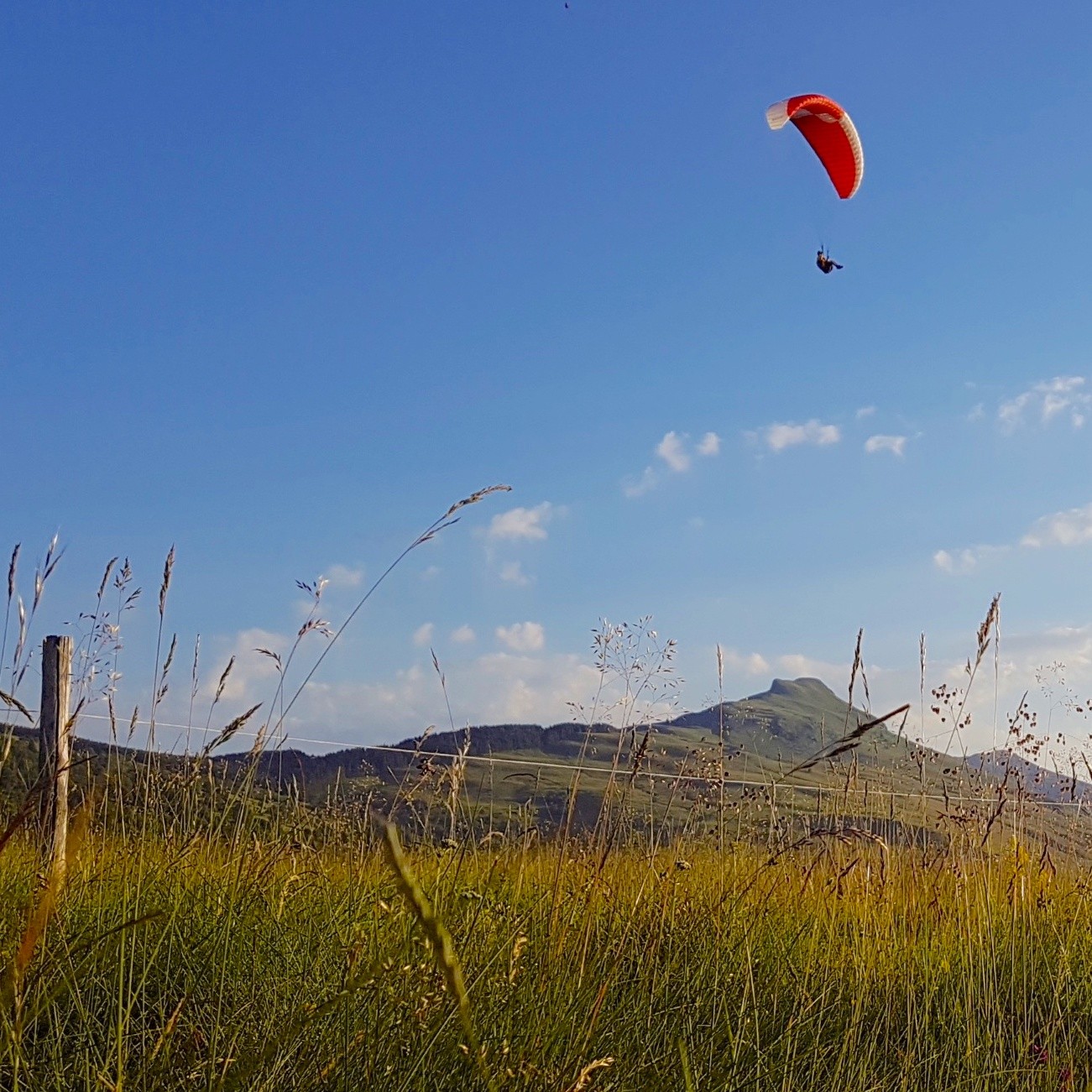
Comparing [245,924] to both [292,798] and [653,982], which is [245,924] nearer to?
[653,982]

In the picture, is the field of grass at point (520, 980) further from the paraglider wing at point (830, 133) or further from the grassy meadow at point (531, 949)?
the paraglider wing at point (830, 133)

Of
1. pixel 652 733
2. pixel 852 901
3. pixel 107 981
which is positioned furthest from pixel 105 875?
pixel 852 901

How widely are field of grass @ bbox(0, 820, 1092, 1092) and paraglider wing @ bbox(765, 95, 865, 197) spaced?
1191 centimetres

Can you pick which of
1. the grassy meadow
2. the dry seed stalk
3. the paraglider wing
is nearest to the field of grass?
the grassy meadow

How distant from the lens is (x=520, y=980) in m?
2.38

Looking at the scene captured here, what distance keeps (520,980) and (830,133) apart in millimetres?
14786

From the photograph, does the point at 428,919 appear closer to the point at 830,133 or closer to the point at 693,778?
the point at 693,778

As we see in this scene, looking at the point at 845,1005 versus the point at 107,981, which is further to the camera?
the point at 845,1005

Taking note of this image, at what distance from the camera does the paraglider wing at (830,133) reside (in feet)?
46.2

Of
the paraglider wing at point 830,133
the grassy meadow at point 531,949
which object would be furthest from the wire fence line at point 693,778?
the paraglider wing at point 830,133

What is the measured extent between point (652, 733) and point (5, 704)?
131cm

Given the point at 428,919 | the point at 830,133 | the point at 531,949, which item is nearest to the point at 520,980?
the point at 531,949

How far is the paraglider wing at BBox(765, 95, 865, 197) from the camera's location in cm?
1408

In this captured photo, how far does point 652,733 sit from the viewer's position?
96.4 inches
